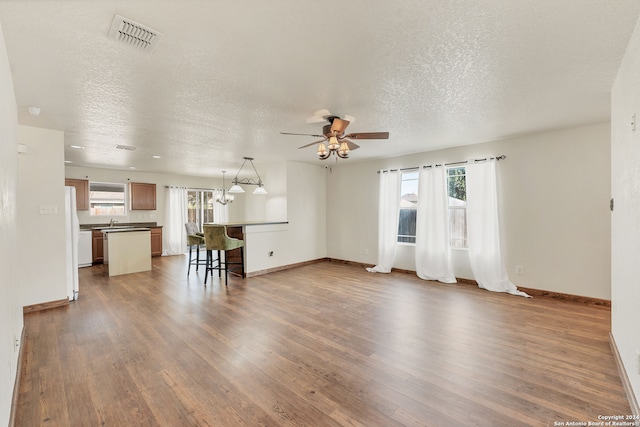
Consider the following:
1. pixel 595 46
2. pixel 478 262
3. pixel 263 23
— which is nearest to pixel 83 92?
pixel 263 23

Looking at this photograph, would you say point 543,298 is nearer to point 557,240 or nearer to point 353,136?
point 557,240

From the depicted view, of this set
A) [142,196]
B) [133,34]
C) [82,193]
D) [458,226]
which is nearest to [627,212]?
[458,226]

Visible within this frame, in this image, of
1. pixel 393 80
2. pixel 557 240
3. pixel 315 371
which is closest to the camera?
→ pixel 315 371

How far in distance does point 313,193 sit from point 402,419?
5.30 metres

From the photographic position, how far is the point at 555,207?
399 centimetres

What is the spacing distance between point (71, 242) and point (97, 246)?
3.33 m

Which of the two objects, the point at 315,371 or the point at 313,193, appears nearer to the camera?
the point at 315,371

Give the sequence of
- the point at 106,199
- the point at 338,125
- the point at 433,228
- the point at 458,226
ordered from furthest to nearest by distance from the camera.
A: the point at 106,199
the point at 433,228
the point at 458,226
the point at 338,125

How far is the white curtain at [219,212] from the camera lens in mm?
9234

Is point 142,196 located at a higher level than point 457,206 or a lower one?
higher

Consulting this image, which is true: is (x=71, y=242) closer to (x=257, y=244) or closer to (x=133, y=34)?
(x=257, y=244)

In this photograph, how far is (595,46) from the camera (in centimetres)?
193

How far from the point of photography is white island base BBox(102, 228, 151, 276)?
18.2 ft

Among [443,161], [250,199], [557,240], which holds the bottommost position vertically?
[557,240]
